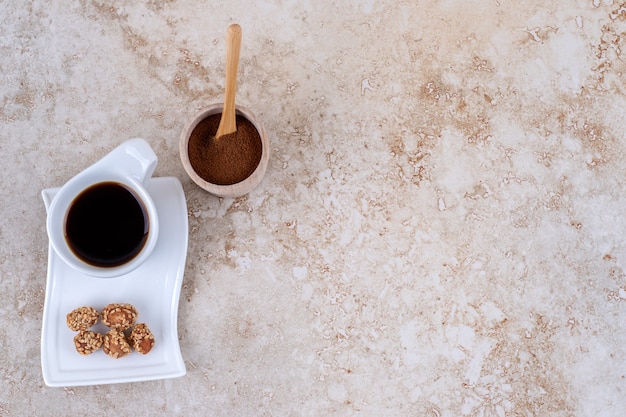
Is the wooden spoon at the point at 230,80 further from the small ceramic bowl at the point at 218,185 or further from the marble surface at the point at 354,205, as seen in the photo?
the marble surface at the point at 354,205

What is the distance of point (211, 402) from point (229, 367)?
72 mm

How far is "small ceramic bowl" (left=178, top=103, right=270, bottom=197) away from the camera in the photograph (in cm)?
95

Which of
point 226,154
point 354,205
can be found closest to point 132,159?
point 226,154

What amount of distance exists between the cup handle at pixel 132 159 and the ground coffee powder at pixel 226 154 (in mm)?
87

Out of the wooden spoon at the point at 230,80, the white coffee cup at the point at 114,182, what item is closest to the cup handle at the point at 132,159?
the white coffee cup at the point at 114,182

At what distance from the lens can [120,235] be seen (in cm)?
94

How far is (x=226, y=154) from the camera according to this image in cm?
97

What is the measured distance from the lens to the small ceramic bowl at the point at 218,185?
3.12 ft

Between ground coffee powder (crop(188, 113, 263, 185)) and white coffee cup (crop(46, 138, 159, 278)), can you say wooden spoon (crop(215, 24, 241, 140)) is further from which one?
white coffee cup (crop(46, 138, 159, 278))

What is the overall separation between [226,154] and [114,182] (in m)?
0.19

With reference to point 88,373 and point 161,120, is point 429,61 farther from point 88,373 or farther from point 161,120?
point 88,373

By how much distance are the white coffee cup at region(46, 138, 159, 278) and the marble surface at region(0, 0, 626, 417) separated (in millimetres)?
169

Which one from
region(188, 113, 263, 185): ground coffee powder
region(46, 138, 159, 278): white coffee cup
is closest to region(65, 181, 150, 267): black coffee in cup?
region(46, 138, 159, 278): white coffee cup

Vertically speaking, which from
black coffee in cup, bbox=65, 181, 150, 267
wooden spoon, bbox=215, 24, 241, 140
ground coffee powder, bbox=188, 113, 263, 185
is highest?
wooden spoon, bbox=215, 24, 241, 140
